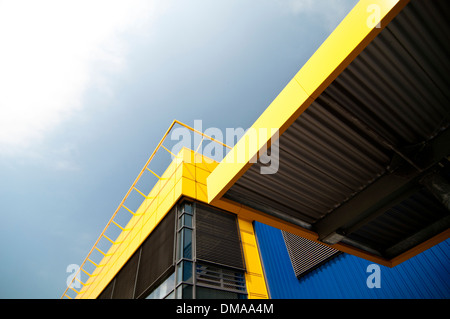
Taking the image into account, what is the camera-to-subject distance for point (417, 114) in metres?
3.99

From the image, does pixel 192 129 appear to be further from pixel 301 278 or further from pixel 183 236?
pixel 301 278

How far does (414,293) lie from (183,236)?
22.4ft

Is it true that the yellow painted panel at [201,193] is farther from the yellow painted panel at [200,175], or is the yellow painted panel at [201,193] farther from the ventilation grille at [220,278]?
the ventilation grille at [220,278]

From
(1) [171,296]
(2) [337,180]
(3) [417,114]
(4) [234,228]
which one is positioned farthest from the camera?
(4) [234,228]

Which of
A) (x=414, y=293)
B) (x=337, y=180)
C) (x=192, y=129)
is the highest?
(x=192, y=129)

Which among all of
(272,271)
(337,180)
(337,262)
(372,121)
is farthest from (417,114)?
(272,271)

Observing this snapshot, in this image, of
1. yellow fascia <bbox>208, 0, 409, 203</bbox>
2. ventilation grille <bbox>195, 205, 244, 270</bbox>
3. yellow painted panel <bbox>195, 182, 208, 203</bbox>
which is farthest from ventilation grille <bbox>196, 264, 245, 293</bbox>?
yellow fascia <bbox>208, 0, 409, 203</bbox>

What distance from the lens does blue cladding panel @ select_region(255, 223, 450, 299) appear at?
7.09 metres

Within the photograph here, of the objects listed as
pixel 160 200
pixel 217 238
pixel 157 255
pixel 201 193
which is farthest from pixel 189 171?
pixel 157 255

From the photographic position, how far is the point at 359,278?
829 centimetres

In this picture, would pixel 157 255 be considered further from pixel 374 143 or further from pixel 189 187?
pixel 374 143

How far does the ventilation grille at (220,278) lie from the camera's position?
6.49m

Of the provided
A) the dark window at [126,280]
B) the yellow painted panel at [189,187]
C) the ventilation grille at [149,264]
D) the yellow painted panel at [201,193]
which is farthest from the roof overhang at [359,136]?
the dark window at [126,280]

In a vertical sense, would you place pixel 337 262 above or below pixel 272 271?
below
